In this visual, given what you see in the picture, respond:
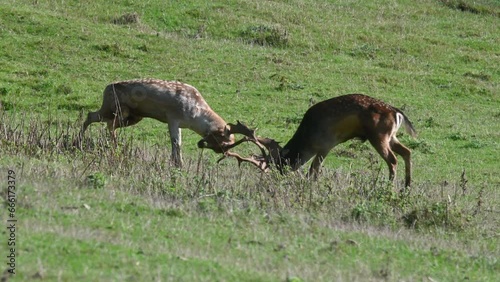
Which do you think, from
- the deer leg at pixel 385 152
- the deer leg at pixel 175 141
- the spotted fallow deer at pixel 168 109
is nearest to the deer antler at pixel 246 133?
the spotted fallow deer at pixel 168 109

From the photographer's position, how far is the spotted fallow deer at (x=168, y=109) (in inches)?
682

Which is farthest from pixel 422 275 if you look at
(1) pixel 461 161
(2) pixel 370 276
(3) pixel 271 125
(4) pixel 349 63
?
(4) pixel 349 63

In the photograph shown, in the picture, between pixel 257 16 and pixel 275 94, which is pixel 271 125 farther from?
pixel 257 16

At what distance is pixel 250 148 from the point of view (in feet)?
64.2

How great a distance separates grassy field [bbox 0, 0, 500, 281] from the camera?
32.4ft

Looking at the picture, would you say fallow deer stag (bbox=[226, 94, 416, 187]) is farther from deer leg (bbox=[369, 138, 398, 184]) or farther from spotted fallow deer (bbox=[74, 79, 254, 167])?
spotted fallow deer (bbox=[74, 79, 254, 167])

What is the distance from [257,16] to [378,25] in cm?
418

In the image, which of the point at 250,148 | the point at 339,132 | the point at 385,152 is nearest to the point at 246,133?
the point at 339,132

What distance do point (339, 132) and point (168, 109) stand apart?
10.1 ft

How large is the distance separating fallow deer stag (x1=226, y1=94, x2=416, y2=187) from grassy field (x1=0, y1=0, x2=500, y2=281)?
0.47 m

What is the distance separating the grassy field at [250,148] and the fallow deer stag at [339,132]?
47 centimetres

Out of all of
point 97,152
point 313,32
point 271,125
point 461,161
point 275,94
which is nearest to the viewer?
point 97,152

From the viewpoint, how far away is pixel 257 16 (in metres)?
31.4

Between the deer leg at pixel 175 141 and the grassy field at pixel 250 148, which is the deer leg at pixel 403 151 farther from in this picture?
the deer leg at pixel 175 141
